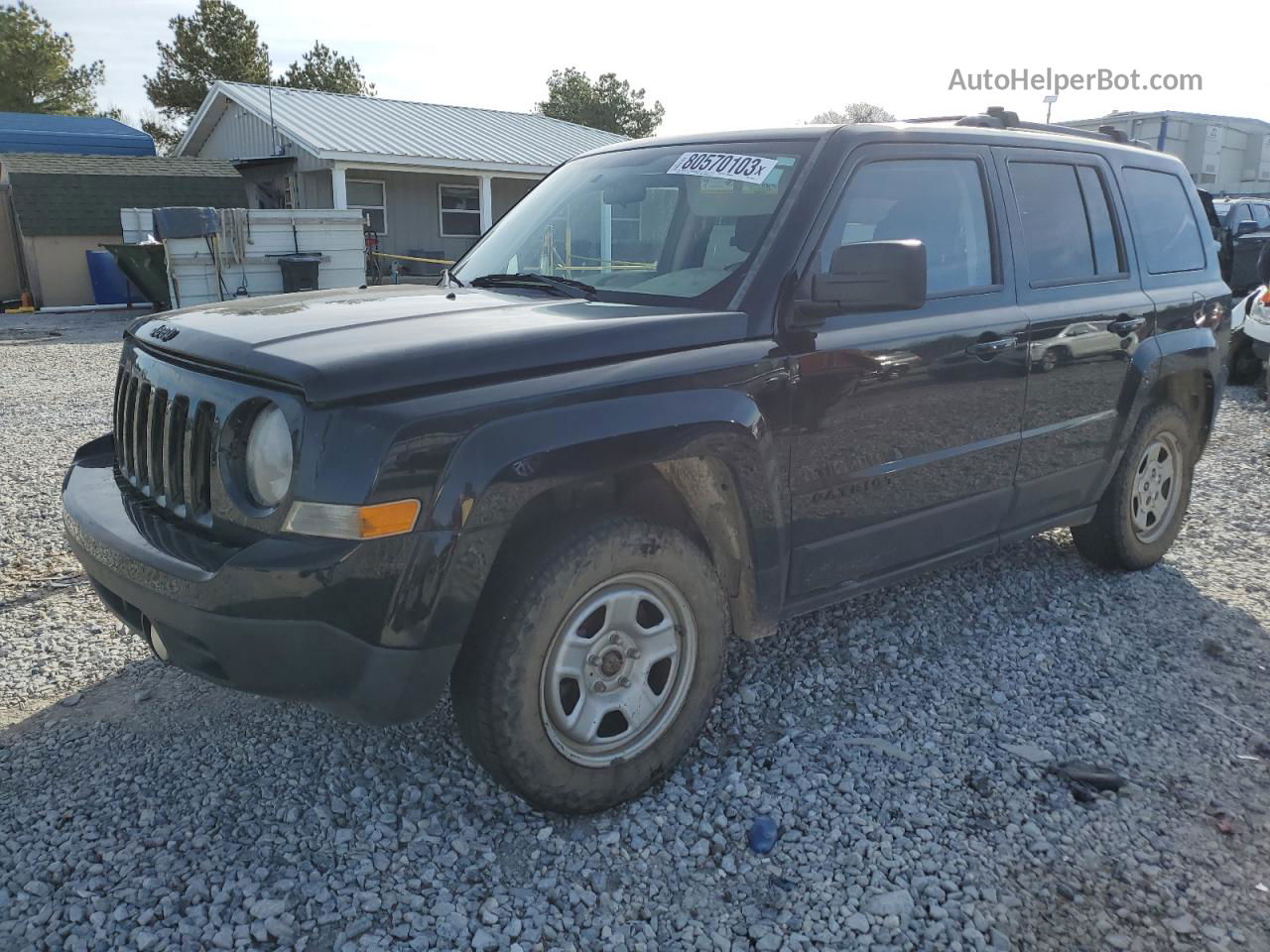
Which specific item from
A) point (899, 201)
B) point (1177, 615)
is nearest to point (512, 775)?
point (899, 201)

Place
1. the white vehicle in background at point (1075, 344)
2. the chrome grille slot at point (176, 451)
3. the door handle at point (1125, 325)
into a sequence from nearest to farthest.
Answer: the chrome grille slot at point (176, 451) → the white vehicle in background at point (1075, 344) → the door handle at point (1125, 325)

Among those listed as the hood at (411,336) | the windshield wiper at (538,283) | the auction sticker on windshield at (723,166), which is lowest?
the hood at (411,336)

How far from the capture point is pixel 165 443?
9.11ft

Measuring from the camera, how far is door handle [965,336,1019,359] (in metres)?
3.58

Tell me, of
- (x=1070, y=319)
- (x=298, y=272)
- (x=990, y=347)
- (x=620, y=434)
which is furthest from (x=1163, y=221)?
(x=298, y=272)

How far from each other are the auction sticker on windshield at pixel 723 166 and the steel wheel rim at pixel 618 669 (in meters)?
1.46

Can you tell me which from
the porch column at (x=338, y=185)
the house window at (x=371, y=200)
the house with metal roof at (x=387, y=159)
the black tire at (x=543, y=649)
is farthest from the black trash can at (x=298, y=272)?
the black tire at (x=543, y=649)

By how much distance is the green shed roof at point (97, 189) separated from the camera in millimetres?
18609

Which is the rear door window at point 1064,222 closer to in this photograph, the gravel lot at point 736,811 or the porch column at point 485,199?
the gravel lot at point 736,811

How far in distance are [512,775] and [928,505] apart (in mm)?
1830

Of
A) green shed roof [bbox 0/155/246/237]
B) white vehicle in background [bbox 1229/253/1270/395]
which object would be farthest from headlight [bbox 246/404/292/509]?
green shed roof [bbox 0/155/246/237]

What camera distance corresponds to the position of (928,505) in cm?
360

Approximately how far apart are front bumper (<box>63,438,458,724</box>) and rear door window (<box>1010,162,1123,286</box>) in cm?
283

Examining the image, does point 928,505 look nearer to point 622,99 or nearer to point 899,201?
point 899,201
